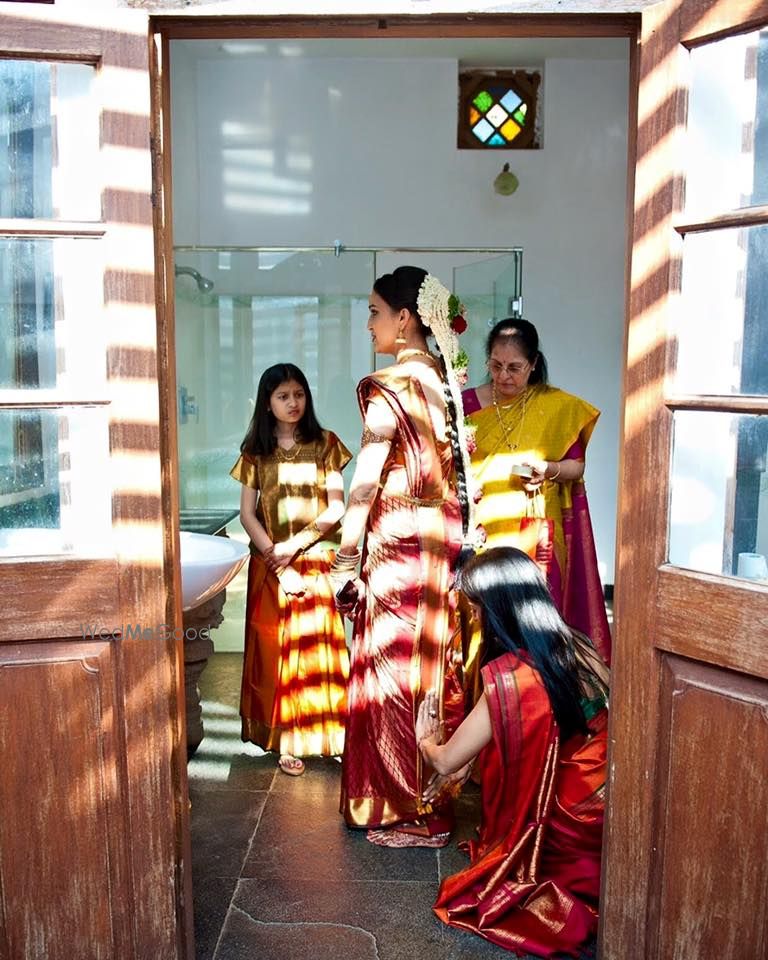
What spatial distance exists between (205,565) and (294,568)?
2.13ft

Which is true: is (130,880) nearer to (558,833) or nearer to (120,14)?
(558,833)

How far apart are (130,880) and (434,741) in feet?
2.55

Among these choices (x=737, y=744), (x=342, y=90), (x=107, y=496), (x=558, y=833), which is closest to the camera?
(x=737, y=744)

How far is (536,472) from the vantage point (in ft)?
10.2

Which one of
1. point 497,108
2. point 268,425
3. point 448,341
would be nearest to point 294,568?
point 268,425

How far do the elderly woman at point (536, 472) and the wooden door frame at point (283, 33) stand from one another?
4.23 feet

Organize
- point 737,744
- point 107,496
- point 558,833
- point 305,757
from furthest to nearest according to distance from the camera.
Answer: point 305,757, point 558,833, point 107,496, point 737,744

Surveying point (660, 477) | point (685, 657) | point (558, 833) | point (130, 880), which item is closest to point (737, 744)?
point (685, 657)

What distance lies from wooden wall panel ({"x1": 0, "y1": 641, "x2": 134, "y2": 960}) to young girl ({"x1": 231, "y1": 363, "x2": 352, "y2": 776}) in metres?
1.32

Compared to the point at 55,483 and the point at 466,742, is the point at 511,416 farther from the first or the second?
the point at 55,483

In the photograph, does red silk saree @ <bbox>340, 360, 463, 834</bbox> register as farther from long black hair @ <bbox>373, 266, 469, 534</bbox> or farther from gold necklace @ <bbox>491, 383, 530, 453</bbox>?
gold necklace @ <bbox>491, 383, 530, 453</bbox>

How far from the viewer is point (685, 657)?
1.76 meters

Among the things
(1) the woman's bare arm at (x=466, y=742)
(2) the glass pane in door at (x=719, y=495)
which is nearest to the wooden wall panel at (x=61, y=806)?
(1) the woman's bare arm at (x=466, y=742)

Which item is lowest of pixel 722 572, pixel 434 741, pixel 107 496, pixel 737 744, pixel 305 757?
pixel 305 757
